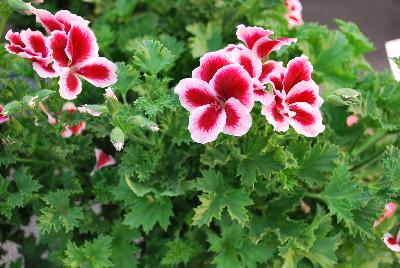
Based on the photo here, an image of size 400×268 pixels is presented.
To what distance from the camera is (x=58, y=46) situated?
738mm

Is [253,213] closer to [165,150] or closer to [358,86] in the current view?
[165,150]

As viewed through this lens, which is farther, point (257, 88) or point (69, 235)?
point (69, 235)

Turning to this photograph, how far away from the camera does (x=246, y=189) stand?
2.77ft

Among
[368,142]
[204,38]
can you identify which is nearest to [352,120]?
[368,142]

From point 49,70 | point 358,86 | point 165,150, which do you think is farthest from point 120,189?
point 358,86

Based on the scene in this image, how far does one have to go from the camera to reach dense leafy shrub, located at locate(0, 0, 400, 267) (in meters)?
0.81

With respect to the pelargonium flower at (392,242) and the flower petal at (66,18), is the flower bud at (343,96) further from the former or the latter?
the flower petal at (66,18)

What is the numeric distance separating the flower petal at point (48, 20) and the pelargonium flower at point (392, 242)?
549mm

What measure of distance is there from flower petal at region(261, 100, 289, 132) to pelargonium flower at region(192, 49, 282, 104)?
1 centimetres

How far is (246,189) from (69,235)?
29 cm

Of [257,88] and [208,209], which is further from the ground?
[257,88]

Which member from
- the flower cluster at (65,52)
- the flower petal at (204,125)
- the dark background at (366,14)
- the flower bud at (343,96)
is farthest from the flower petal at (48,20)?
the dark background at (366,14)

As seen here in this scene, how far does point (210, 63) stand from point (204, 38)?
0.40 m

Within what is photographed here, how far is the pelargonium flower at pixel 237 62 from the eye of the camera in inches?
26.8
